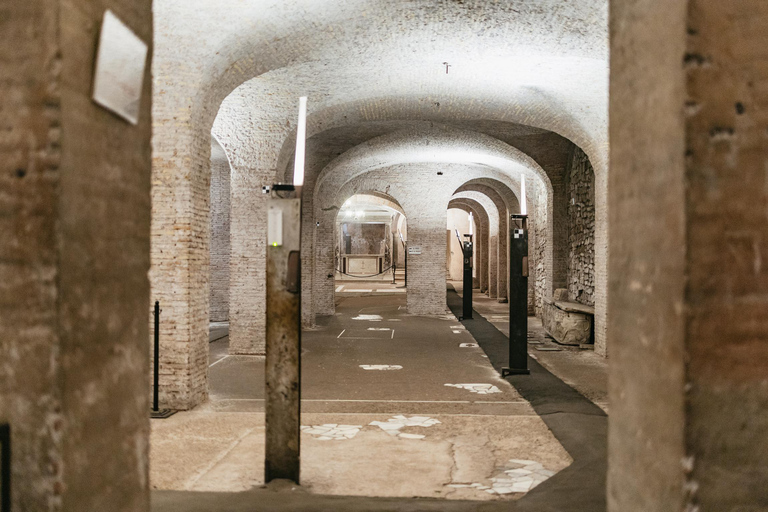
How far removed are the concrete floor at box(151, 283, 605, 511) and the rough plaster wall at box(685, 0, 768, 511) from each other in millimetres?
1713

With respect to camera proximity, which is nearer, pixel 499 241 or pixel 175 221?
pixel 175 221

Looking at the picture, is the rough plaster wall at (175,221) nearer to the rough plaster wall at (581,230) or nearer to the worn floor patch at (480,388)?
the worn floor patch at (480,388)

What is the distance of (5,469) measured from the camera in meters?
1.47

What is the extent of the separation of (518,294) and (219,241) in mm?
7946

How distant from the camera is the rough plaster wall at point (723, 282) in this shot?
1521 mm

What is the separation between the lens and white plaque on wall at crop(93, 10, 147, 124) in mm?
1632

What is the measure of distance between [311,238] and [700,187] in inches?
414

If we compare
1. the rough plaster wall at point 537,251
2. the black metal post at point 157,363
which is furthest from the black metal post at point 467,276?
the black metal post at point 157,363

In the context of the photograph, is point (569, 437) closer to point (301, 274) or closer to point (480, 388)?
point (480, 388)

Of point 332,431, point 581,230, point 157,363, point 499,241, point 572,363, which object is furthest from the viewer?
point 499,241

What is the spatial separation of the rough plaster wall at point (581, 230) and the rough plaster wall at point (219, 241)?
7215 millimetres

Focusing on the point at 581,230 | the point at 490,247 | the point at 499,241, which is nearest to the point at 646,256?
the point at 581,230

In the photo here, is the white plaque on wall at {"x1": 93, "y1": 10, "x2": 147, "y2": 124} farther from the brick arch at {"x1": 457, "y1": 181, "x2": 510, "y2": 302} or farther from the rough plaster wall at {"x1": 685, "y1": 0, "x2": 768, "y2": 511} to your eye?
the brick arch at {"x1": 457, "y1": 181, "x2": 510, "y2": 302}

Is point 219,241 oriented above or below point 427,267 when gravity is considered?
above
